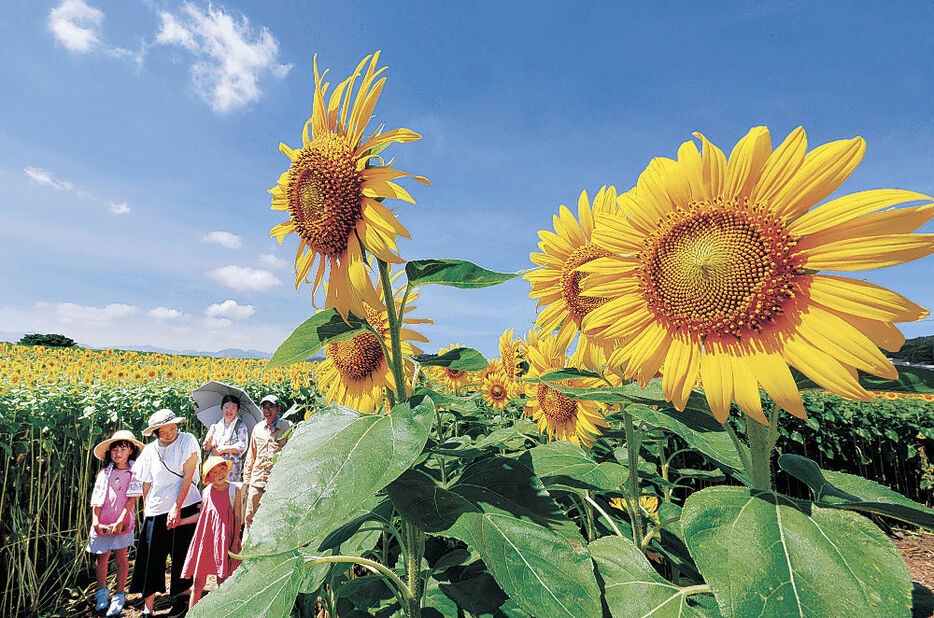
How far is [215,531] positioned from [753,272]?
279 inches

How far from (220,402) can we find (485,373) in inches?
202

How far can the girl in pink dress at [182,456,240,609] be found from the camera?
19.5 feet

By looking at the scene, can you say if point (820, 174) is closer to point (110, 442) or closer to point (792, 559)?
point (792, 559)

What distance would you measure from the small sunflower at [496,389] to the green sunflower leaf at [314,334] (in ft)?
13.2

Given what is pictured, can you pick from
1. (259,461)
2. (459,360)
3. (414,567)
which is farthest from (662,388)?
(259,461)

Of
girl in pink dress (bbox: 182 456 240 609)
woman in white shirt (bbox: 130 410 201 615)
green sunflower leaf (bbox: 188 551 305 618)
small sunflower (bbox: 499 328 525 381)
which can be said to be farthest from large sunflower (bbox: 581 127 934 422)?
woman in white shirt (bbox: 130 410 201 615)

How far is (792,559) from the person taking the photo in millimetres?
782

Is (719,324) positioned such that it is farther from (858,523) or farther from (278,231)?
(278,231)

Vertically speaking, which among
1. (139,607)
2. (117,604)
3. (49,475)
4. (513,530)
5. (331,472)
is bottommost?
(139,607)

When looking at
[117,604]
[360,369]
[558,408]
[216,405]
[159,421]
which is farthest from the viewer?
[216,405]

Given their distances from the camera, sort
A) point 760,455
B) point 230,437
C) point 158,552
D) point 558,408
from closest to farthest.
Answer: point 760,455, point 558,408, point 158,552, point 230,437

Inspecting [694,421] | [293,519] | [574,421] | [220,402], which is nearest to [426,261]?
[293,519]

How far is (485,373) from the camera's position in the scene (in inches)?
221

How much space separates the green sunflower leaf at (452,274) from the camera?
1.28 metres
